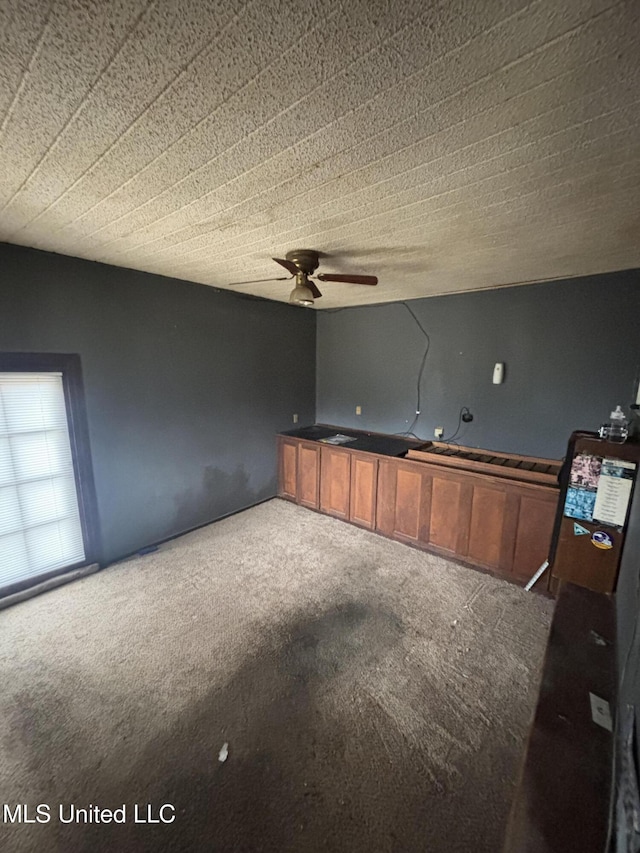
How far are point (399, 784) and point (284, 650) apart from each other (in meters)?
0.90

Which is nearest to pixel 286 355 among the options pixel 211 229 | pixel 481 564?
pixel 211 229

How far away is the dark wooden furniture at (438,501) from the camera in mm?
2773

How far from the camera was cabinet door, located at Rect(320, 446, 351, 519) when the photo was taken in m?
3.87

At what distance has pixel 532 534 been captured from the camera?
9.00 ft

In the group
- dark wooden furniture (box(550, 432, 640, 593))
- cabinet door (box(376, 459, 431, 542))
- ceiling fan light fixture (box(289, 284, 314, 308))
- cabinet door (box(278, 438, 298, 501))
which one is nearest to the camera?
dark wooden furniture (box(550, 432, 640, 593))

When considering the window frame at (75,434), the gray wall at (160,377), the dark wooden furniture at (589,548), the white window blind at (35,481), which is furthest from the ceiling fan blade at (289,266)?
the dark wooden furniture at (589,548)

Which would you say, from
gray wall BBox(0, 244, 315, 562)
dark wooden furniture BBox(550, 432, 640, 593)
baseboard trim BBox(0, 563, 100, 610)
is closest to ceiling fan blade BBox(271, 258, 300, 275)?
gray wall BBox(0, 244, 315, 562)

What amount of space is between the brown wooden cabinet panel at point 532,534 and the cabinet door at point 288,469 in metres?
2.52

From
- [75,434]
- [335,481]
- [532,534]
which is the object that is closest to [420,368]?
[335,481]

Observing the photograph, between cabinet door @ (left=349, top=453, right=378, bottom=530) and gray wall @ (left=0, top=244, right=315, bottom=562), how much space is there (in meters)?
1.24

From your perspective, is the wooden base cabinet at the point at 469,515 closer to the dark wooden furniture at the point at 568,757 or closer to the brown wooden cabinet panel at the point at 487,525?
the brown wooden cabinet panel at the point at 487,525

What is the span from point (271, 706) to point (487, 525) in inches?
86.1

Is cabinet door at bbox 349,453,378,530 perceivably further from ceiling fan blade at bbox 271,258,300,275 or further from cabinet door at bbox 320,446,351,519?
ceiling fan blade at bbox 271,258,300,275

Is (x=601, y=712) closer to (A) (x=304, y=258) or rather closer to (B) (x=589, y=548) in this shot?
(B) (x=589, y=548)
